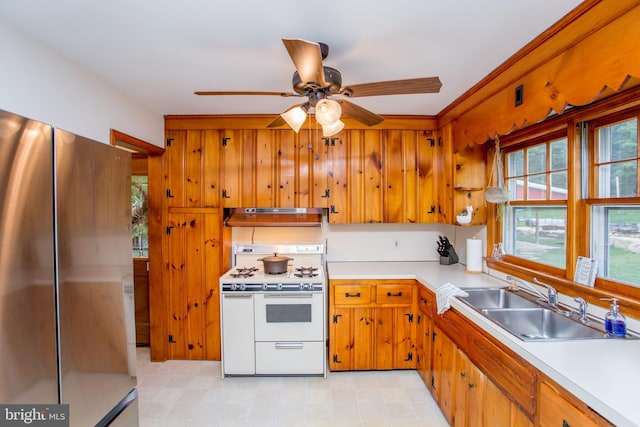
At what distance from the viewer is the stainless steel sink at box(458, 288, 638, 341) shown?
1.49 metres

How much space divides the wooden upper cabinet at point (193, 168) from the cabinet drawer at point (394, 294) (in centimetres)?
182

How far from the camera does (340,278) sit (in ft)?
8.70

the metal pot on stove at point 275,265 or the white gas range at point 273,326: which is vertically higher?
the metal pot on stove at point 275,265

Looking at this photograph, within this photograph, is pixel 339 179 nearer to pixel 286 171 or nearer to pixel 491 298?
pixel 286 171

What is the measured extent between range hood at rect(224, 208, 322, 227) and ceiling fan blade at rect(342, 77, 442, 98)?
5.13 feet

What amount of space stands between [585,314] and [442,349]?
911 millimetres

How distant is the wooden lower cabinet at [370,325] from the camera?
2.67 m

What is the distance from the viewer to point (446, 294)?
2043 millimetres

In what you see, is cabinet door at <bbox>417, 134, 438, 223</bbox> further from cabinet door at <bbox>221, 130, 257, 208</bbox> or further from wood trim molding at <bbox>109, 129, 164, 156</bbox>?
wood trim molding at <bbox>109, 129, 164, 156</bbox>

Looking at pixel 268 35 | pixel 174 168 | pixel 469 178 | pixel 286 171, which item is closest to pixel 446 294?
pixel 469 178

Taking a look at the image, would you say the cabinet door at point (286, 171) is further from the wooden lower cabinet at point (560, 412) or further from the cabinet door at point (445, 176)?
the wooden lower cabinet at point (560, 412)

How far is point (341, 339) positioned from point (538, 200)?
1.98 meters

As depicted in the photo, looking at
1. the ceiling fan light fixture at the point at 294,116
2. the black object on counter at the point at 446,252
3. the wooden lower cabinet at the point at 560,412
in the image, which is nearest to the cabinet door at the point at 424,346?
the black object on counter at the point at 446,252

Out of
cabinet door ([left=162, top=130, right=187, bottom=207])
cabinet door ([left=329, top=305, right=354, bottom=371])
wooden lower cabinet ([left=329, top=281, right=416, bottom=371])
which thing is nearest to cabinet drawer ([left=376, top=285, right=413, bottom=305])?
wooden lower cabinet ([left=329, top=281, right=416, bottom=371])
